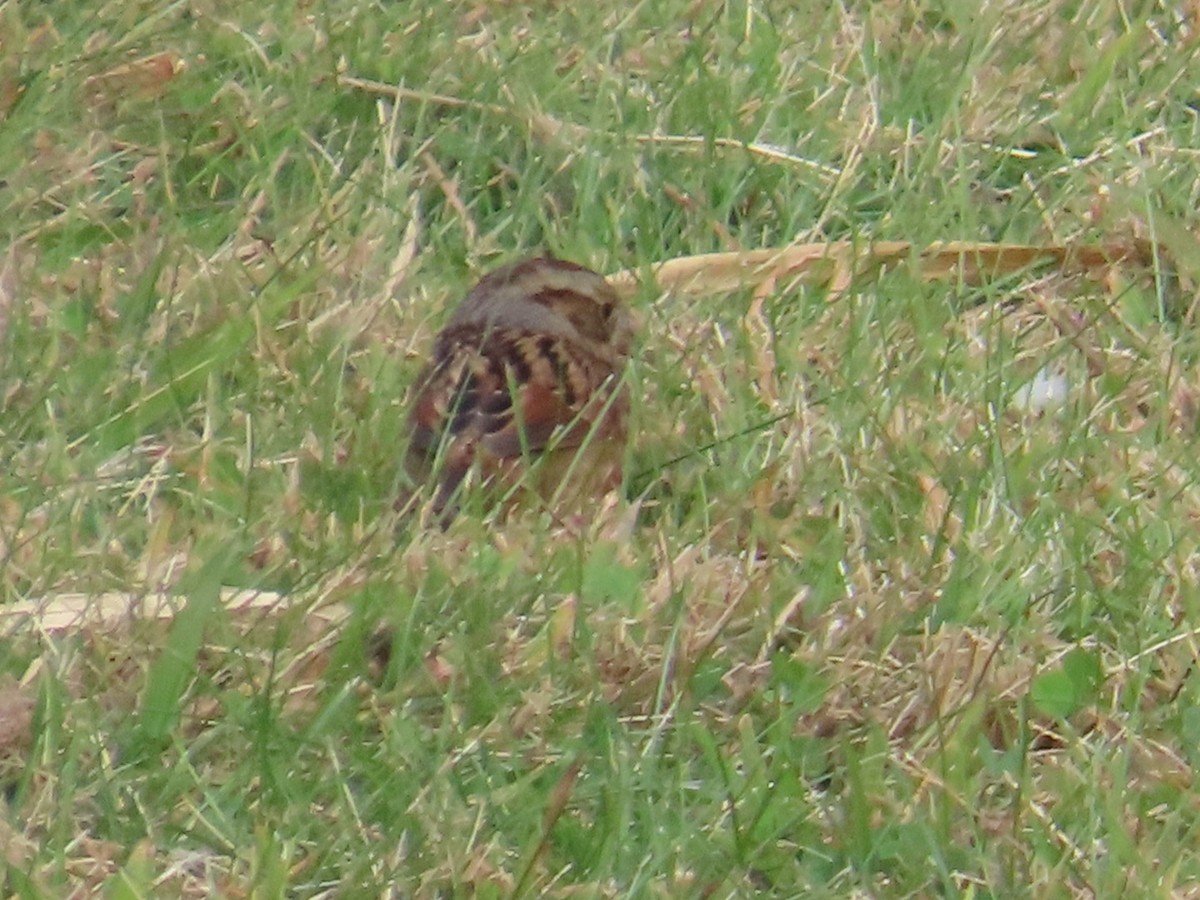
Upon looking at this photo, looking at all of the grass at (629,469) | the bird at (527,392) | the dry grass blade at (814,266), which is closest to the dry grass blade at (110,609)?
the grass at (629,469)

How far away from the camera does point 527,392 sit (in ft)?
14.1

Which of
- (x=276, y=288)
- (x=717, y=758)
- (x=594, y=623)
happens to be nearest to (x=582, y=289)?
(x=276, y=288)

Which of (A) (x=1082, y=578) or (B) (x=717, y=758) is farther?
(A) (x=1082, y=578)

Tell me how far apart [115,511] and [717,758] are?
3.91 ft

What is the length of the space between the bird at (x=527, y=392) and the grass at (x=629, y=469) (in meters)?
0.08

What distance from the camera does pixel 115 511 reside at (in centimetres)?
411

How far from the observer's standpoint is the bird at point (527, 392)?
4156mm

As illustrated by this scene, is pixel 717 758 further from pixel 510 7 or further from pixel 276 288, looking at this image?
pixel 510 7

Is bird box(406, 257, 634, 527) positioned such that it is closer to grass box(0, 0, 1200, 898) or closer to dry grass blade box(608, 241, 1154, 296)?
grass box(0, 0, 1200, 898)

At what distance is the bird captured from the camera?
164 inches

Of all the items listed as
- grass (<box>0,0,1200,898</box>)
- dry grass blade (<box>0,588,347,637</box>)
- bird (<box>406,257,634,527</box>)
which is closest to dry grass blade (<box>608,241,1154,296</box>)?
grass (<box>0,0,1200,898</box>)

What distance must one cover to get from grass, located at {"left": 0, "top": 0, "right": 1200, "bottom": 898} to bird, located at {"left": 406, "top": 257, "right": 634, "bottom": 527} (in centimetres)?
8

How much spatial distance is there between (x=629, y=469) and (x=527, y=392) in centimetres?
22

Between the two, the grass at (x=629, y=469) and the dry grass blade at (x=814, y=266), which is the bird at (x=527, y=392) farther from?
the dry grass blade at (x=814, y=266)
